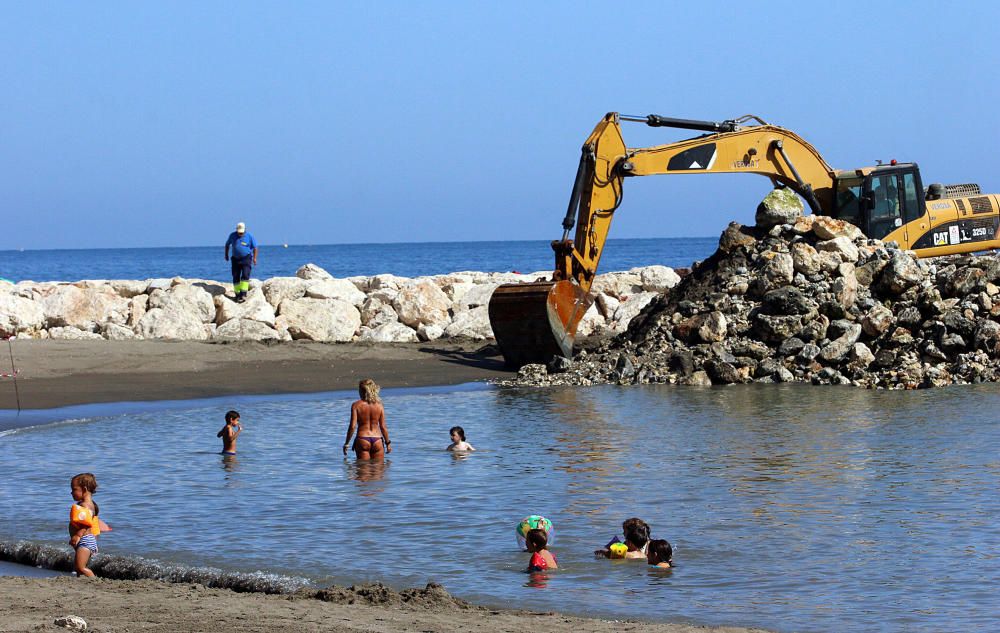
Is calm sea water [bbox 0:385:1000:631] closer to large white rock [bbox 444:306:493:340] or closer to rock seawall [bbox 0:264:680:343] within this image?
rock seawall [bbox 0:264:680:343]

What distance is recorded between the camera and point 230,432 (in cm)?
1433

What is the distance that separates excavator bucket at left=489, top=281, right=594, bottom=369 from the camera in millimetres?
21891

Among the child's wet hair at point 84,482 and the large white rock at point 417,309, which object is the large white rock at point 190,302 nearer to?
the large white rock at point 417,309

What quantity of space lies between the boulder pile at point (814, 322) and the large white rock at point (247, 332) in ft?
21.8

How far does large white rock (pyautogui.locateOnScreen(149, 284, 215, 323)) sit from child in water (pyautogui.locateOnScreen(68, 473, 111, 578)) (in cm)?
1804

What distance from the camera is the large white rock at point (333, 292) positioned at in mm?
29344

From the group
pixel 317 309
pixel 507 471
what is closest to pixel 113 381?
pixel 317 309

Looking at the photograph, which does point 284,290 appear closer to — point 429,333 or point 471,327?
point 429,333

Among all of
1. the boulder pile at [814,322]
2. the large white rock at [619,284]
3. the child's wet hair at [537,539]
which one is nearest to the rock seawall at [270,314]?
the large white rock at [619,284]

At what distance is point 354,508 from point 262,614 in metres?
3.94

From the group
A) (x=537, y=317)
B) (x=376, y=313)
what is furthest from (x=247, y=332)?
(x=537, y=317)

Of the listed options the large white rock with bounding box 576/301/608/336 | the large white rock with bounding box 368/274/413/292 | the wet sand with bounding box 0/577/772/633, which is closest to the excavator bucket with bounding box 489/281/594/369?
the large white rock with bounding box 576/301/608/336

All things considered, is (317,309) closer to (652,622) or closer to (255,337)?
(255,337)

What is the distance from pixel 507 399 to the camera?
65.1ft
